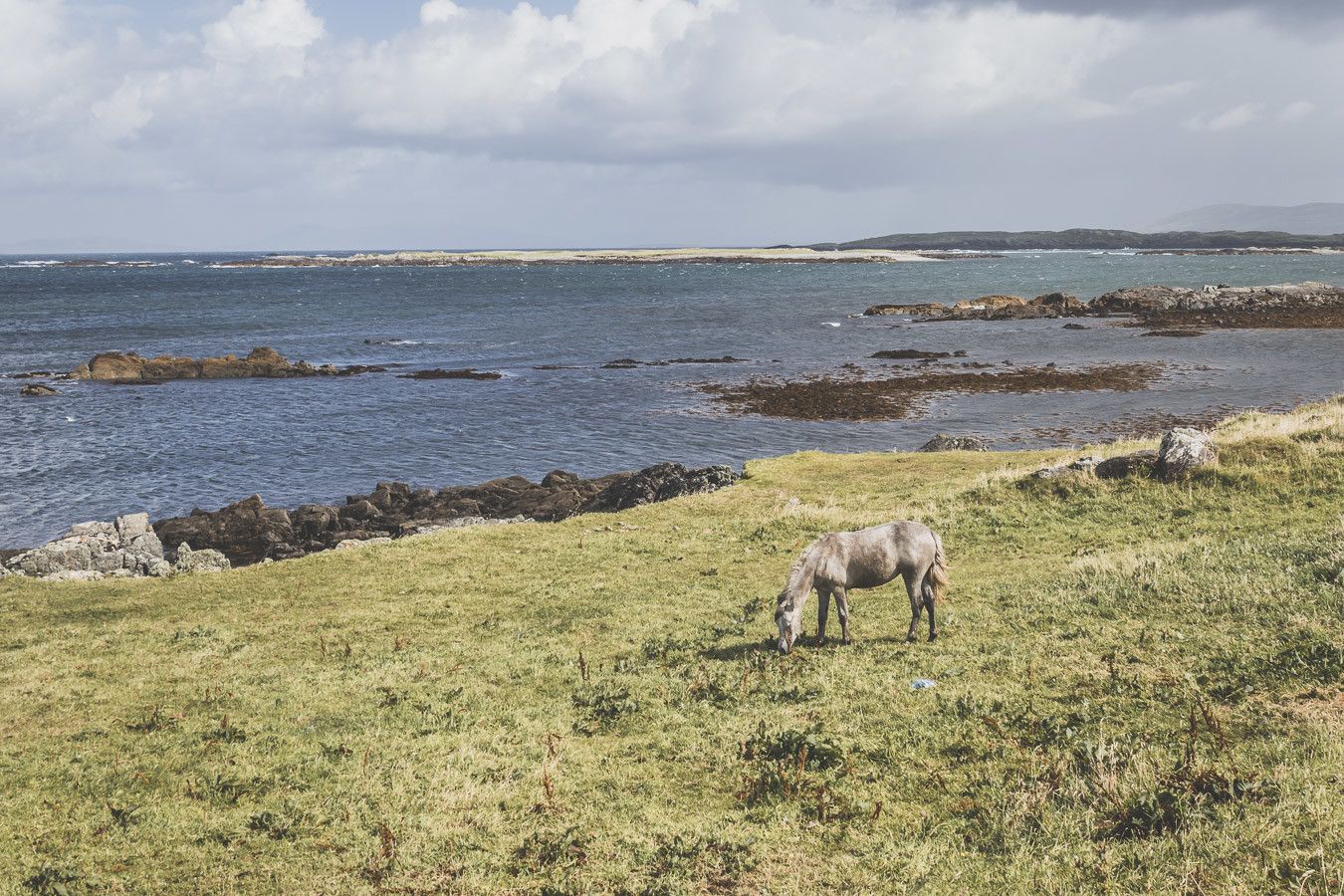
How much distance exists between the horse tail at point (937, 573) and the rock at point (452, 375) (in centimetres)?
6757

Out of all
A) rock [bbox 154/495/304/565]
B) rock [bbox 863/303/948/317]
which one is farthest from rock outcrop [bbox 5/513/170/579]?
rock [bbox 863/303/948/317]

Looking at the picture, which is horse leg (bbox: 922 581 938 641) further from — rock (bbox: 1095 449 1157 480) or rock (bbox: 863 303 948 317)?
rock (bbox: 863 303 948 317)

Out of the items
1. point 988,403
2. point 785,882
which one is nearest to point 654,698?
point 785,882

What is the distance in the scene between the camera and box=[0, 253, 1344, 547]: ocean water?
48594 millimetres

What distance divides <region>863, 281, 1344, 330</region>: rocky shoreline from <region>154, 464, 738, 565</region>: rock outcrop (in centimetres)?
8923

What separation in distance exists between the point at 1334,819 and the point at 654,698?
8878 mm

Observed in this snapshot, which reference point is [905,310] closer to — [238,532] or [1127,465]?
[1127,465]

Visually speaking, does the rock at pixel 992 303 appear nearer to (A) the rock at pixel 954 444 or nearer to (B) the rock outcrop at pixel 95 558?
(A) the rock at pixel 954 444

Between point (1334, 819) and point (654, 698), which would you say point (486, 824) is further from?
point (1334, 819)

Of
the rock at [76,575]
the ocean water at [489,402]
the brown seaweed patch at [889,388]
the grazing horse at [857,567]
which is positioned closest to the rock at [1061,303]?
the ocean water at [489,402]

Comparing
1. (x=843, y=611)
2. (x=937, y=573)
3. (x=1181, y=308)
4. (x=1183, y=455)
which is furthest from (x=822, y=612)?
(x=1181, y=308)

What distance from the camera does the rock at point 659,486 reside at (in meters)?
36.1

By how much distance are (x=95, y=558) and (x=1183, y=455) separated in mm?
35183

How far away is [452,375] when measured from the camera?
81.1m
